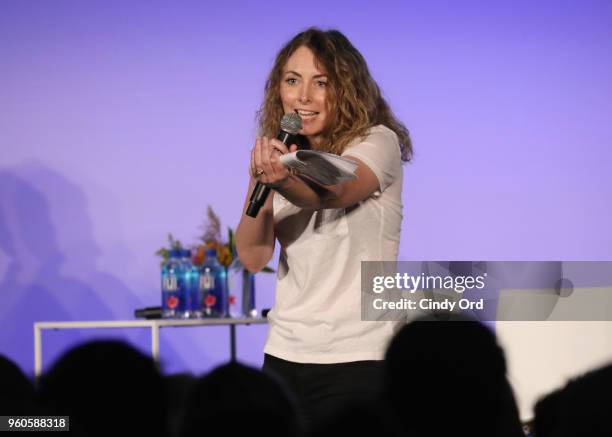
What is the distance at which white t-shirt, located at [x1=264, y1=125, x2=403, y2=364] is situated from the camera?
1710 mm

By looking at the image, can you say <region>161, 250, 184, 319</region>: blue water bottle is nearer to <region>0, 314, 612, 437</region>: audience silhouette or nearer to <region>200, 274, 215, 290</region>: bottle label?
<region>200, 274, 215, 290</region>: bottle label

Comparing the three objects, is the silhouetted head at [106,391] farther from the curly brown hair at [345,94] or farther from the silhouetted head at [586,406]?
the curly brown hair at [345,94]

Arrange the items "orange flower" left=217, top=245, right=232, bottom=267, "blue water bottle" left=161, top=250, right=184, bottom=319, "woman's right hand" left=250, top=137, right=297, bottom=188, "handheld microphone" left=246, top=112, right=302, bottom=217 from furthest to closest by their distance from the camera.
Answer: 1. "orange flower" left=217, top=245, right=232, bottom=267
2. "blue water bottle" left=161, top=250, right=184, bottom=319
3. "handheld microphone" left=246, top=112, right=302, bottom=217
4. "woman's right hand" left=250, top=137, right=297, bottom=188

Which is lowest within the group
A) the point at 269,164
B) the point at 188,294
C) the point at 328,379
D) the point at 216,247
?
the point at 188,294

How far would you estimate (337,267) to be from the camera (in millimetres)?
1759

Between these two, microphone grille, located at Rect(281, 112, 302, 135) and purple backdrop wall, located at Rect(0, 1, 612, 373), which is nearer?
microphone grille, located at Rect(281, 112, 302, 135)

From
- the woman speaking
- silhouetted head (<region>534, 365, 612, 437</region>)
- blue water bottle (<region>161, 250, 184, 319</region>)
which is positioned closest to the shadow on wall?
blue water bottle (<region>161, 250, 184, 319</region>)

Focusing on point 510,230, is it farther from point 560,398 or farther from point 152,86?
point 560,398

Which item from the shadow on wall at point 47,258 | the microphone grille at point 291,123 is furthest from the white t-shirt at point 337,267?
the shadow on wall at point 47,258

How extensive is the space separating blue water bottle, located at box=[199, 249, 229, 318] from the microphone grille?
239 centimetres

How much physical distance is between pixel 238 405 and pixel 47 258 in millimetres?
4364

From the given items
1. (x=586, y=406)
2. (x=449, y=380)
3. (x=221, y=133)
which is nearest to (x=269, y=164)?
(x=449, y=380)

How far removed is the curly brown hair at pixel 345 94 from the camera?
1.90m

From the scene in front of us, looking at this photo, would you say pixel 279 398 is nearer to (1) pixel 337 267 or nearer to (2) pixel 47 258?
(1) pixel 337 267
